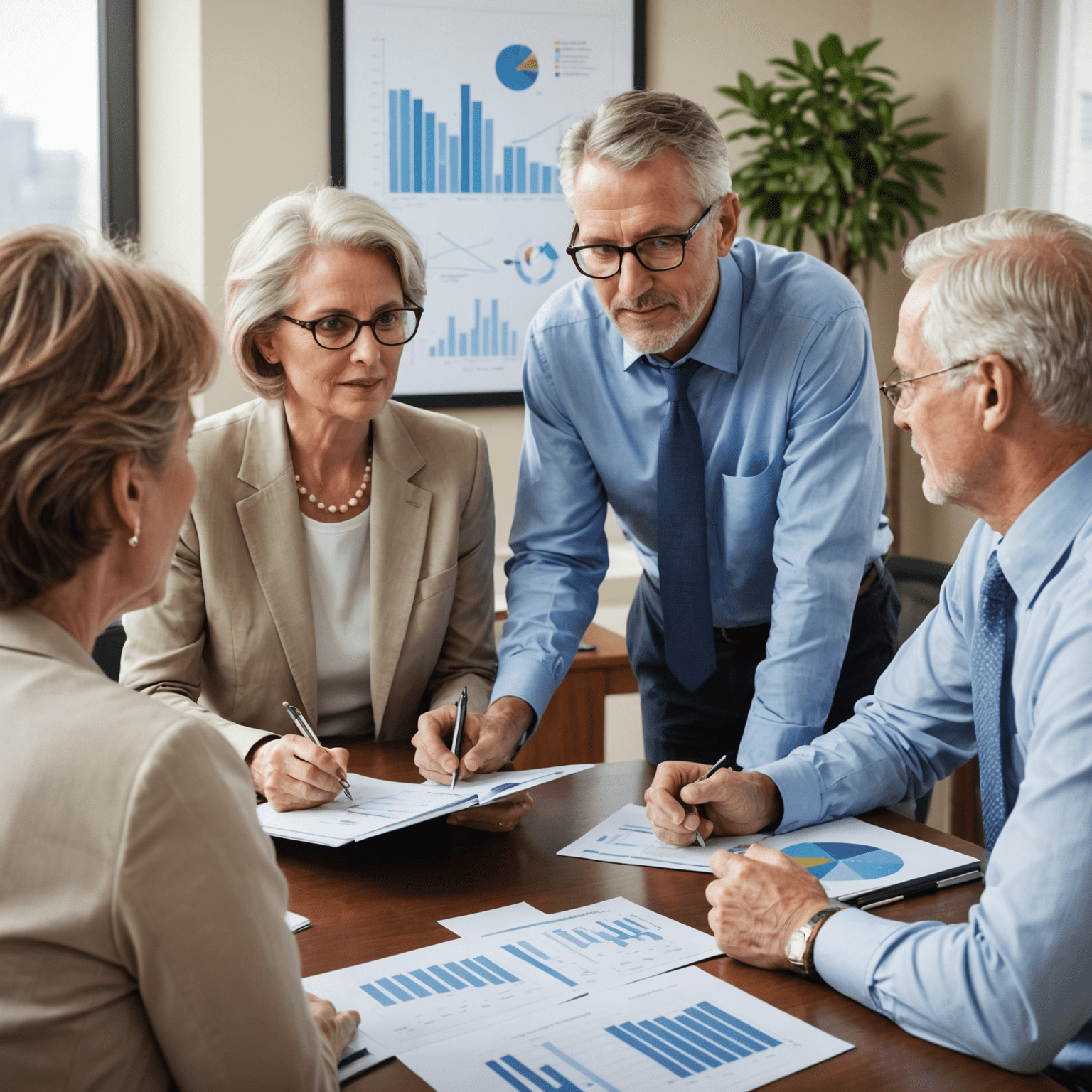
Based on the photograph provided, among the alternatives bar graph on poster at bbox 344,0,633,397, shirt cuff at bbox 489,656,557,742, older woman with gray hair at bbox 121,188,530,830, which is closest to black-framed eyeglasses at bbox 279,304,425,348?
older woman with gray hair at bbox 121,188,530,830

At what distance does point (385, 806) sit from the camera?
1536 mm

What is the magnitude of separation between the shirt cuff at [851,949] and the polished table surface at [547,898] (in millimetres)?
19

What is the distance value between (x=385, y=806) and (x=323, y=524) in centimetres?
66

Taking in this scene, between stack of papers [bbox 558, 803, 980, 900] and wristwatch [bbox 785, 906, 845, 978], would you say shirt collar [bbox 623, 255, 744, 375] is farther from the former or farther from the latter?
wristwatch [bbox 785, 906, 845, 978]

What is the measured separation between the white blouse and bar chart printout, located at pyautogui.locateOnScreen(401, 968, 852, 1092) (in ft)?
3.27

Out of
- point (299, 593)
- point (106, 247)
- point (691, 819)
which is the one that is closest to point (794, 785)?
point (691, 819)

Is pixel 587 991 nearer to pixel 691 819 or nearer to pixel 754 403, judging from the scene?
pixel 691 819

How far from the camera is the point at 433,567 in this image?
2.05 m

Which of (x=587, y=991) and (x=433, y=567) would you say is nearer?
(x=587, y=991)

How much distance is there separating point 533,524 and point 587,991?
1.15 meters

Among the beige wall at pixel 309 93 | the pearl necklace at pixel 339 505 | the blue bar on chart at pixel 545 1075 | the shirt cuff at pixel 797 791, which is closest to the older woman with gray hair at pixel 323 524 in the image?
the pearl necklace at pixel 339 505

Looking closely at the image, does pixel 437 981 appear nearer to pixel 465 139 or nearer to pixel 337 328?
pixel 337 328

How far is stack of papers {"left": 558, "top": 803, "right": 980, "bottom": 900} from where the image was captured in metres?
1.39

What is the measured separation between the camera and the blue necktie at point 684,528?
2.07 metres
